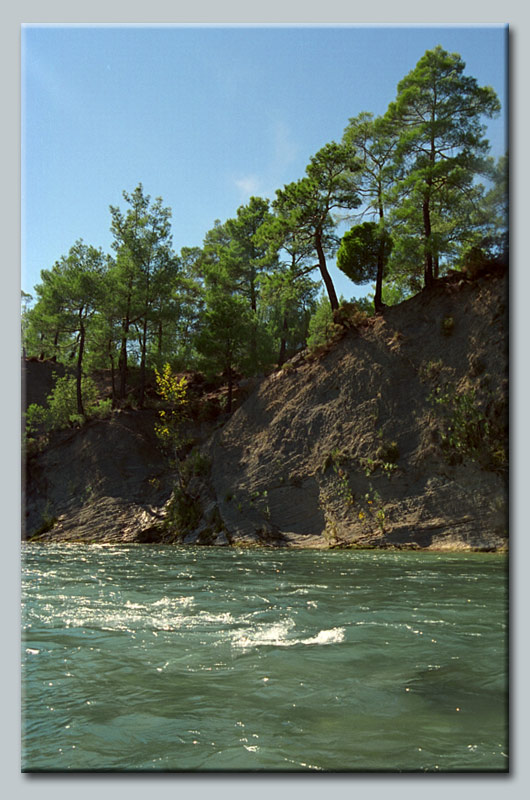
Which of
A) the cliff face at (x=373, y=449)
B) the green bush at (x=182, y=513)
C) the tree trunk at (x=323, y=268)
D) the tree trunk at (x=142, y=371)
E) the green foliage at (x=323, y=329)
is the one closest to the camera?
the cliff face at (x=373, y=449)

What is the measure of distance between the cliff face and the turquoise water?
773 centimetres

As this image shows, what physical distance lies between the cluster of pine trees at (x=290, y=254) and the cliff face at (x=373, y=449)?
102 inches

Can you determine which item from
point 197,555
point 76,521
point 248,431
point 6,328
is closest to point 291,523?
point 197,555

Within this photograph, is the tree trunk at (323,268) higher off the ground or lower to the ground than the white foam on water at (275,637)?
higher

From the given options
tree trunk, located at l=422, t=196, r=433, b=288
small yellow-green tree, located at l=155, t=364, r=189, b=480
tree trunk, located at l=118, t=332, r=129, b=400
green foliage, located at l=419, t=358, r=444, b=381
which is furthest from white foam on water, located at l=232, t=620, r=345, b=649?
tree trunk, located at l=118, t=332, r=129, b=400

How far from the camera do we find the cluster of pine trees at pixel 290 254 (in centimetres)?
2186

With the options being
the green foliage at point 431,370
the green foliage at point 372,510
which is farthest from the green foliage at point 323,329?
the green foliage at point 372,510

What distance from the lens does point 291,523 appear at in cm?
2011

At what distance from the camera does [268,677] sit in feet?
15.4

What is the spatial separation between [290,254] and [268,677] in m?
27.3

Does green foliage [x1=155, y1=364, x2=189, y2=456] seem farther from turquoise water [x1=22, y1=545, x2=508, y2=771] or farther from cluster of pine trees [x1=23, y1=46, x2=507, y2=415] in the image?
turquoise water [x1=22, y1=545, x2=508, y2=771]

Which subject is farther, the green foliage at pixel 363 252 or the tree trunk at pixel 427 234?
the green foliage at pixel 363 252

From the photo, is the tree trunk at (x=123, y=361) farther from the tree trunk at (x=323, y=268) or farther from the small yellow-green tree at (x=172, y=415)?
the tree trunk at (x=323, y=268)

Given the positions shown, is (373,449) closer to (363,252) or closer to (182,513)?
(182,513)
